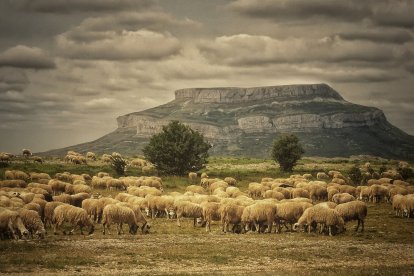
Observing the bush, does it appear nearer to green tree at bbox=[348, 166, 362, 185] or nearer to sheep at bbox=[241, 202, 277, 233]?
green tree at bbox=[348, 166, 362, 185]

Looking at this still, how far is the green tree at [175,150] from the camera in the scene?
8294 centimetres

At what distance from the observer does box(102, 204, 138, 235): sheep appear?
114 feet

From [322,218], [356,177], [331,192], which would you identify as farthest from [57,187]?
[356,177]

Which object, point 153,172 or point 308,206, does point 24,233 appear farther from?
point 153,172

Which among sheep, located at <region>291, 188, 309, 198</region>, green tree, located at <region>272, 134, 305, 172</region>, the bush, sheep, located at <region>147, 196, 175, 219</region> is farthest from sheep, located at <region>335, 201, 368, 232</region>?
green tree, located at <region>272, 134, 305, 172</region>

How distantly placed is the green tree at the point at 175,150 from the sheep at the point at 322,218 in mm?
48036

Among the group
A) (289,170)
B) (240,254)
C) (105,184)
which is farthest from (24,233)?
(289,170)

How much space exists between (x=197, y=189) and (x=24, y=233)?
1218 inches

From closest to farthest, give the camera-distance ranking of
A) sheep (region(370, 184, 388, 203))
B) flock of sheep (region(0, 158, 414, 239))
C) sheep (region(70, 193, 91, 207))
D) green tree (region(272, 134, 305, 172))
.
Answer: flock of sheep (region(0, 158, 414, 239)) → sheep (region(70, 193, 91, 207)) → sheep (region(370, 184, 388, 203)) → green tree (region(272, 134, 305, 172))

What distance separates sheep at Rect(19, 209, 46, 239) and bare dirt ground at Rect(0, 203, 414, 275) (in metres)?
0.81

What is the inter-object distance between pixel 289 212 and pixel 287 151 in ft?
190

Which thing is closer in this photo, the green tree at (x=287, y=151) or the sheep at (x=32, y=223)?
the sheep at (x=32, y=223)

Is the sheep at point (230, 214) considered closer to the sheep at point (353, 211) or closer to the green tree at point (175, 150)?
the sheep at point (353, 211)

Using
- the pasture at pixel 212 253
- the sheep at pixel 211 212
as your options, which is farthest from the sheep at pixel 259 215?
the sheep at pixel 211 212
